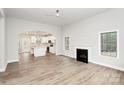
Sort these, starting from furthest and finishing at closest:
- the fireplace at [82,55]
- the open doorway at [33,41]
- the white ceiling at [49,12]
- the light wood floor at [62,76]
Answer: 1. the open doorway at [33,41]
2. the fireplace at [82,55]
3. the white ceiling at [49,12]
4. the light wood floor at [62,76]

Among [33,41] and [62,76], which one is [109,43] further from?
[33,41]

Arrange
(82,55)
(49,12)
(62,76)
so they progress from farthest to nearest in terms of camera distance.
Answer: (82,55) < (49,12) < (62,76)

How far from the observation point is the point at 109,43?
17.2ft

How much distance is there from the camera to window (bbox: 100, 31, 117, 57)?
4918 millimetres

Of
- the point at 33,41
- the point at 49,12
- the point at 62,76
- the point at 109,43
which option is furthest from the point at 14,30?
the point at 33,41

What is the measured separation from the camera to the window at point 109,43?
4918mm

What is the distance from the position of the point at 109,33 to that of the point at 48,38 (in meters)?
9.80

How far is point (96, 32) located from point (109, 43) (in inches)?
38.2

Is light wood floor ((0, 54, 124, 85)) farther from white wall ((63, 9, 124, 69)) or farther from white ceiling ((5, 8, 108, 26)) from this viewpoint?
white ceiling ((5, 8, 108, 26))

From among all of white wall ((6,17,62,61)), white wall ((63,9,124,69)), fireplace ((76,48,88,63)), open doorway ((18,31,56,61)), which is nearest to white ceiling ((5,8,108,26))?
white wall ((63,9,124,69))

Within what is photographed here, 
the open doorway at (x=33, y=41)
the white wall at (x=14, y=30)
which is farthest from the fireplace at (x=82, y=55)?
the open doorway at (x=33, y=41)

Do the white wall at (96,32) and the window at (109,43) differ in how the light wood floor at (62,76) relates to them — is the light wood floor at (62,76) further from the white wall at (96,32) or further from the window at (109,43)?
the window at (109,43)

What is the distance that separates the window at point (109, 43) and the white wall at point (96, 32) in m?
0.24

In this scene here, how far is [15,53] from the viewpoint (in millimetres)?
6703
